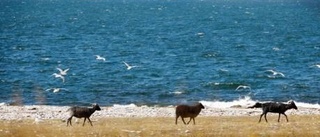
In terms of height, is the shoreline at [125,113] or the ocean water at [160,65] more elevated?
the ocean water at [160,65]

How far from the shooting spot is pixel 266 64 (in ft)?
311

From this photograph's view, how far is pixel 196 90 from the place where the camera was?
70.1m

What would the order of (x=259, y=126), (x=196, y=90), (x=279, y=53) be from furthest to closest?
(x=279, y=53) < (x=196, y=90) < (x=259, y=126)

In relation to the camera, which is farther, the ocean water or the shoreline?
the ocean water

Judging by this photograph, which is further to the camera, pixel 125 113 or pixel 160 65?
pixel 160 65

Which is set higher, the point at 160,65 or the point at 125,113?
the point at 160,65

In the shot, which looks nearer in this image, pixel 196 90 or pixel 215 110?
pixel 215 110

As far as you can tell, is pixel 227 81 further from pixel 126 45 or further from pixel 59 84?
pixel 126 45

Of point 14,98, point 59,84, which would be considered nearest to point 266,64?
point 59,84

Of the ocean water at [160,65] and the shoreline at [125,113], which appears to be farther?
the ocean water at [160,65]

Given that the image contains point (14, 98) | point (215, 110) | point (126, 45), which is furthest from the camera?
point (126, 45)

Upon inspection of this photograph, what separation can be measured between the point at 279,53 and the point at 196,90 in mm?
44824

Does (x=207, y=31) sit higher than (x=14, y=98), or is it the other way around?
(x=207, y=31)

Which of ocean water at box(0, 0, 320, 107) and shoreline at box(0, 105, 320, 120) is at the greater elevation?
ocean water at box(0, 0, 320, 107)
